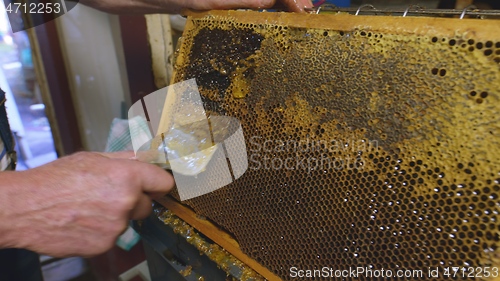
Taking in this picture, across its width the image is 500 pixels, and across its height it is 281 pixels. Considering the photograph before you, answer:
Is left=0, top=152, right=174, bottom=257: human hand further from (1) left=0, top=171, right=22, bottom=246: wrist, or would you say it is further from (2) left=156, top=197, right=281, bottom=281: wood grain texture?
(2) left=156, top=197, right=281, bottom=281: wood grain texture

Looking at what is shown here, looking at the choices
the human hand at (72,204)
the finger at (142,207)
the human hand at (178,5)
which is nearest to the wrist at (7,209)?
the human hand at (72,204)

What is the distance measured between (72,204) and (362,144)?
770 mm

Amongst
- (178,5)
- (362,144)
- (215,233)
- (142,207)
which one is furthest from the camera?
(178,5)

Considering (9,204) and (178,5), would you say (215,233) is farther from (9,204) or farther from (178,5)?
(178,5)

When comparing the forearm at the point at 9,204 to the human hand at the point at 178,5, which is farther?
the human hand at the point at 178,5

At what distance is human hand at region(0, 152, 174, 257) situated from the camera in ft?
2.82

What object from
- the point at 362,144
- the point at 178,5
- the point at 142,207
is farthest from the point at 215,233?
the point at 178,5

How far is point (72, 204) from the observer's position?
869 millimetres

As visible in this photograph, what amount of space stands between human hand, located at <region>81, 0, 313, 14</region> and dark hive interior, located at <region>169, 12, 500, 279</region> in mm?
155

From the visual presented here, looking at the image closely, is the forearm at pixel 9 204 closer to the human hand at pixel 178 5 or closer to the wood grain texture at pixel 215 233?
the wood grain texture at pixel 215 233

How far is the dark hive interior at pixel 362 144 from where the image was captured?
0.67m

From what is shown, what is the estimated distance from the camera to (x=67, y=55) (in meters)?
2.79

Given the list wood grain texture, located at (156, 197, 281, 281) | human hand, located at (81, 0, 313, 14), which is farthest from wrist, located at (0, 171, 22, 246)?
human hand, located at (81, 0, 313, 14)

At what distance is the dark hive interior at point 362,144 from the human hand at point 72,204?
→ 338 mm
